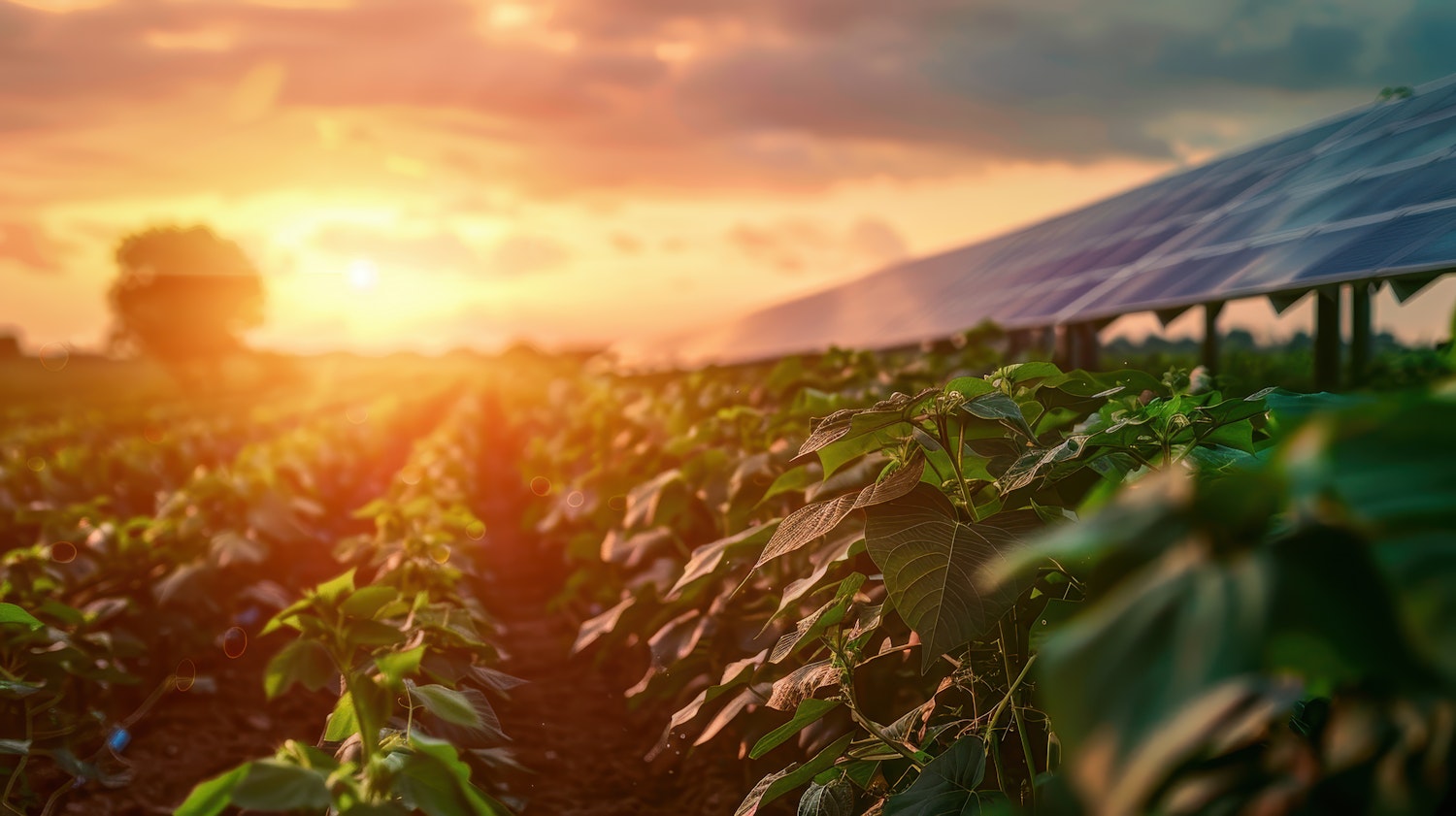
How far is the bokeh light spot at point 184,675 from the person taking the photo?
496 centimetres

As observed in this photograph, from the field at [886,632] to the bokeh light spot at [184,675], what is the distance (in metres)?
0.04

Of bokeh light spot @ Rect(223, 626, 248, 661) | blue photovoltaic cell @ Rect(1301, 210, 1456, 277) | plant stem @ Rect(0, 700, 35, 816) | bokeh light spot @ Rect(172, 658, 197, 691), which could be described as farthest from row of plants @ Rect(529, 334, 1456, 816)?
bokeh light spot @ Rect(223, 626, 248, 661)

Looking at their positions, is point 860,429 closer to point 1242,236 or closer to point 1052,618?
point 1052,618

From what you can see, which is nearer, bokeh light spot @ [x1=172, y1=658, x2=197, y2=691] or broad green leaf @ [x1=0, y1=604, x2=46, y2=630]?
broad green leaf @ [x1=0, y1=604, x2=46, y2=630]

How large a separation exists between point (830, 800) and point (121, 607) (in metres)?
3.78

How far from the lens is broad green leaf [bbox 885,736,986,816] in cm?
141

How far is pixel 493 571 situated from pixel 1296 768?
7522 millimetres

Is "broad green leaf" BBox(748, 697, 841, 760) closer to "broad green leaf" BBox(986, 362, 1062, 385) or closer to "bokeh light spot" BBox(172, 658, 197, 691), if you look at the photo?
"broad green leaf" BBox(986, 362, 1062, 385)

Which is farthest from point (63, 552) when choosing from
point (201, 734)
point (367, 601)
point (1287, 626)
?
point (1287, 626)

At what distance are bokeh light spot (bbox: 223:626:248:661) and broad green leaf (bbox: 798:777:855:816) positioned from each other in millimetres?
4885

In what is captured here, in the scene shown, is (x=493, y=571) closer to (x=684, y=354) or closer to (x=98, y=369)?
(x=684, y=354)

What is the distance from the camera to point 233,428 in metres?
18.1

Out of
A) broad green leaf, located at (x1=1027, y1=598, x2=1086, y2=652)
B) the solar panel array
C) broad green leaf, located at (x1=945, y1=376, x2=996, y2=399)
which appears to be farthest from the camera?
the solar panel array

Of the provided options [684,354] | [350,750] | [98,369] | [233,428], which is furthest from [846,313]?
[98,369]
